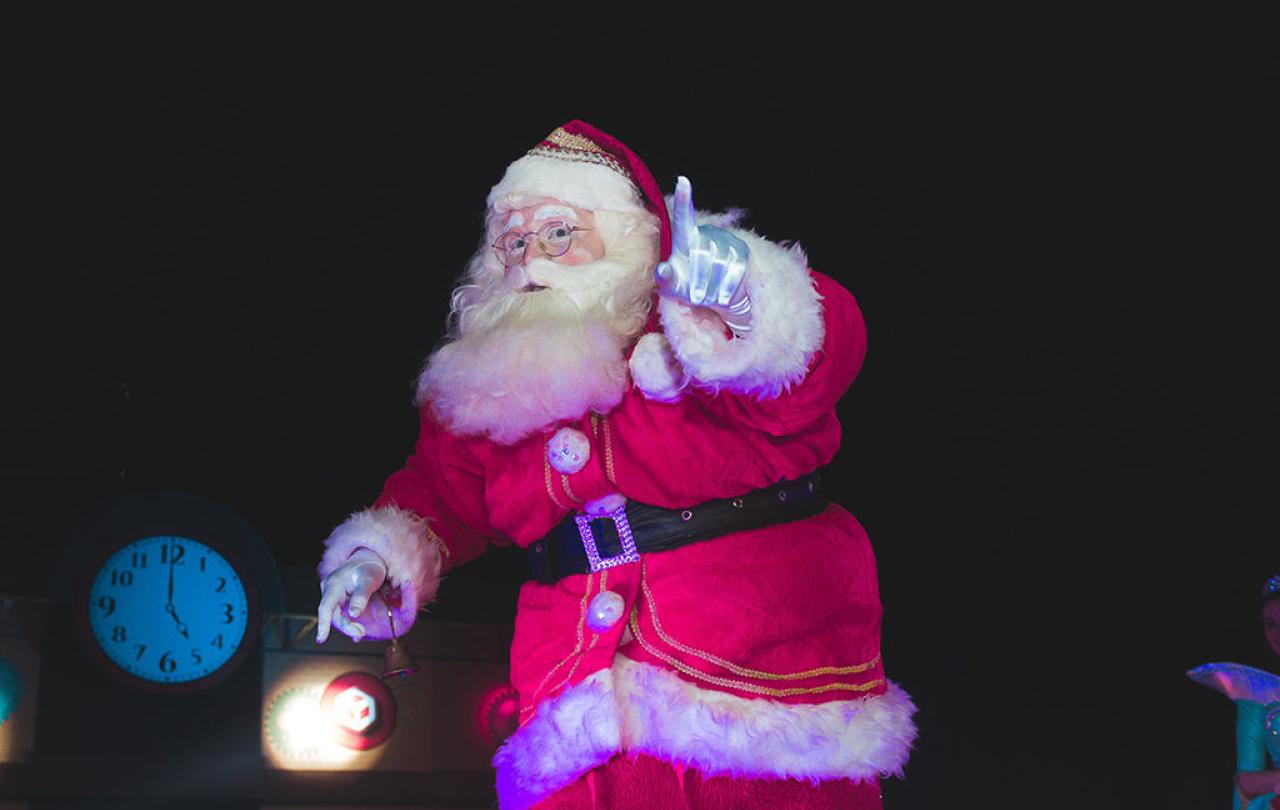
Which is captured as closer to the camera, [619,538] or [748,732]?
[748,732]

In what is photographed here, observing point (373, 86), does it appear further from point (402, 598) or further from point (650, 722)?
point (650, 722)

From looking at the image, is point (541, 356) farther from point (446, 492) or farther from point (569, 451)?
point (446, 492)

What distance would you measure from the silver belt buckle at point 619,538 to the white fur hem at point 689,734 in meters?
0.14

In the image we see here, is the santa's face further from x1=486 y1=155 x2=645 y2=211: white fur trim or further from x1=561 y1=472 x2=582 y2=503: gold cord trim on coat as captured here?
x1=561 y1=472 x2=582 y2=503: gold cord trim on coat

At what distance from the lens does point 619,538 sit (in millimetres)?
1814

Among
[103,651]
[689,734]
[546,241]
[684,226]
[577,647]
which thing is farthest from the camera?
[103,651]

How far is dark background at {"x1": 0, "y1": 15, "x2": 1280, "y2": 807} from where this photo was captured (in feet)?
10.7

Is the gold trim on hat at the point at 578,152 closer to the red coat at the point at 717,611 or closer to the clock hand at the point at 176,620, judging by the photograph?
the red coat at the point at 717,611

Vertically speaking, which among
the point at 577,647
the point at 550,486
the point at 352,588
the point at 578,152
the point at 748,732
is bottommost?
the point at 748,732

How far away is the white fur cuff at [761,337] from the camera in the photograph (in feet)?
5.18

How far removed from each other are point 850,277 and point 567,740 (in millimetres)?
2191

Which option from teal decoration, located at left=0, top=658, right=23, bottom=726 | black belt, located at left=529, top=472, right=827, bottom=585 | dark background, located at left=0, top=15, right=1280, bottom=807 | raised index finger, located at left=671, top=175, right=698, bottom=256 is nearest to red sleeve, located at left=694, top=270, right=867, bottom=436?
black belt, located at left=529, top=472, right=827, bottom=585

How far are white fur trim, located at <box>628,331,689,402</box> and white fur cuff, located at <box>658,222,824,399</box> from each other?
0.28 ft

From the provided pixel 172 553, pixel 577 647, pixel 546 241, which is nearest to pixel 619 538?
pixel 577 647
